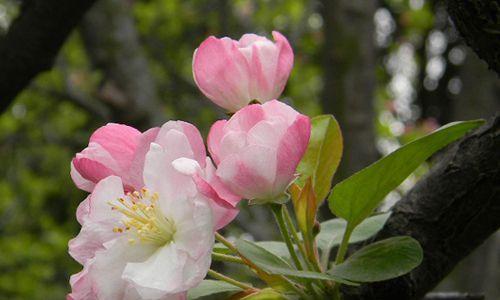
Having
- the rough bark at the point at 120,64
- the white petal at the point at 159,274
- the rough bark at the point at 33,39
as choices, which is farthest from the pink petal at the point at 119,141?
the rough bark at the point at 120,64

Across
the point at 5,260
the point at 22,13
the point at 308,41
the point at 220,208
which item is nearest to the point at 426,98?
the point at 308,41

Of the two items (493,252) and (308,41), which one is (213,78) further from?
(308,41)

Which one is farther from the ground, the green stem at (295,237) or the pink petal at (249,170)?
the pink petal at (249,170)

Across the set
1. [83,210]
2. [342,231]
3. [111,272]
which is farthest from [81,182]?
[342,231]

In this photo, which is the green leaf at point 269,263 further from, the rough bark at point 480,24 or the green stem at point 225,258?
the rough bark at point 480,24

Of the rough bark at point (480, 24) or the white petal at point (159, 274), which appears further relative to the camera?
the rough bark at point (480, 24)

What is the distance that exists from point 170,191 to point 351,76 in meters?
1.86

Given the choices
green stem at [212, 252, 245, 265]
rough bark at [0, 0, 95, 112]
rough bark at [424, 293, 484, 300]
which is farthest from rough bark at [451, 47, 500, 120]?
green stem at [212, 252, 245, 265]

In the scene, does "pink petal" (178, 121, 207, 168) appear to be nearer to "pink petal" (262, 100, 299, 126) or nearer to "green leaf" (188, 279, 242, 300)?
"pink petal" (262, 100, 299, 126)

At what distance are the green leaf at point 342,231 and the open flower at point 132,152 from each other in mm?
238

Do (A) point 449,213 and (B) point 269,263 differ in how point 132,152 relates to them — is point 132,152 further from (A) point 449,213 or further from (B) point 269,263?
(A) point 449,213

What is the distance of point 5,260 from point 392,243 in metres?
4.56

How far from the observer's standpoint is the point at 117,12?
3492 mm

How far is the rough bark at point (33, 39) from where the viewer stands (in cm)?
117
